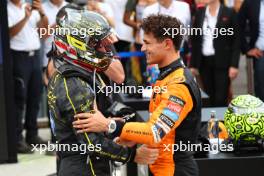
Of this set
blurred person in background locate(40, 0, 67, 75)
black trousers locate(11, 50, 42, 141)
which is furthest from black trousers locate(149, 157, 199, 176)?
blurred person in background locate(40, 0, 67, 75)

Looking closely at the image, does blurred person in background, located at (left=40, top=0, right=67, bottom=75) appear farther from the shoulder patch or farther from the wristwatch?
the wristwatch

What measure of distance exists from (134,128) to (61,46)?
2.13ft

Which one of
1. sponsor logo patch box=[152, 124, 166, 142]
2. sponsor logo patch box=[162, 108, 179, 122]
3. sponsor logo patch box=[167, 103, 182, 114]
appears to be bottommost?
sponsor logo patch box=[152, 124, 166, 142]

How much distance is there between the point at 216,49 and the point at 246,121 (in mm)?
4196

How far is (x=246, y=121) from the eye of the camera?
508 cm

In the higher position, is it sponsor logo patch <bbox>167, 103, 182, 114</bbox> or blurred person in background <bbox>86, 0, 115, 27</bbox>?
sponsor logo patch <bbox>167, 103, 182, 114</bbox>

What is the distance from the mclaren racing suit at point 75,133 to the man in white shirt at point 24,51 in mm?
4477

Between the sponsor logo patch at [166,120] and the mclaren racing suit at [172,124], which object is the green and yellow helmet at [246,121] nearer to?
the mclaren racing suit at [172,124]

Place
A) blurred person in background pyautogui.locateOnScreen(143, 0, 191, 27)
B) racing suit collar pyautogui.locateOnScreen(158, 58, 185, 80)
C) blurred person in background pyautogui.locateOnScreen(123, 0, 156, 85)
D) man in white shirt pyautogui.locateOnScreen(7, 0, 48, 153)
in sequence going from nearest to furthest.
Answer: racing suit collar pyautogui.locateOnScreen(158, 58, 185, 80) < man in white shirt pyautogui.locateOnScreen(7, 0, 48, 153) < blurred person in background pyautogui.locateOnScreen(143, 0, 191, 27) < blurred person in background pyautogui.locateOnScreen(123, 0, 156, 85)

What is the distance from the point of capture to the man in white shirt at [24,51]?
845 cm

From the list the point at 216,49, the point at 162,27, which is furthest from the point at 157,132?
the point at 216,49

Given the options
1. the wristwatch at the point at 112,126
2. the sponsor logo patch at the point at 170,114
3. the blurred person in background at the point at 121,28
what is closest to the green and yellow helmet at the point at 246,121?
the sponsor logo patch at the point at 170,114

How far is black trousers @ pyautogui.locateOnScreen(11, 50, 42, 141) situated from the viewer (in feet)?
27.8

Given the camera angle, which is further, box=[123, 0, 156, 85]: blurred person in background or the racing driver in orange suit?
box=[123, 0, 156, 85]: blurred person in background
